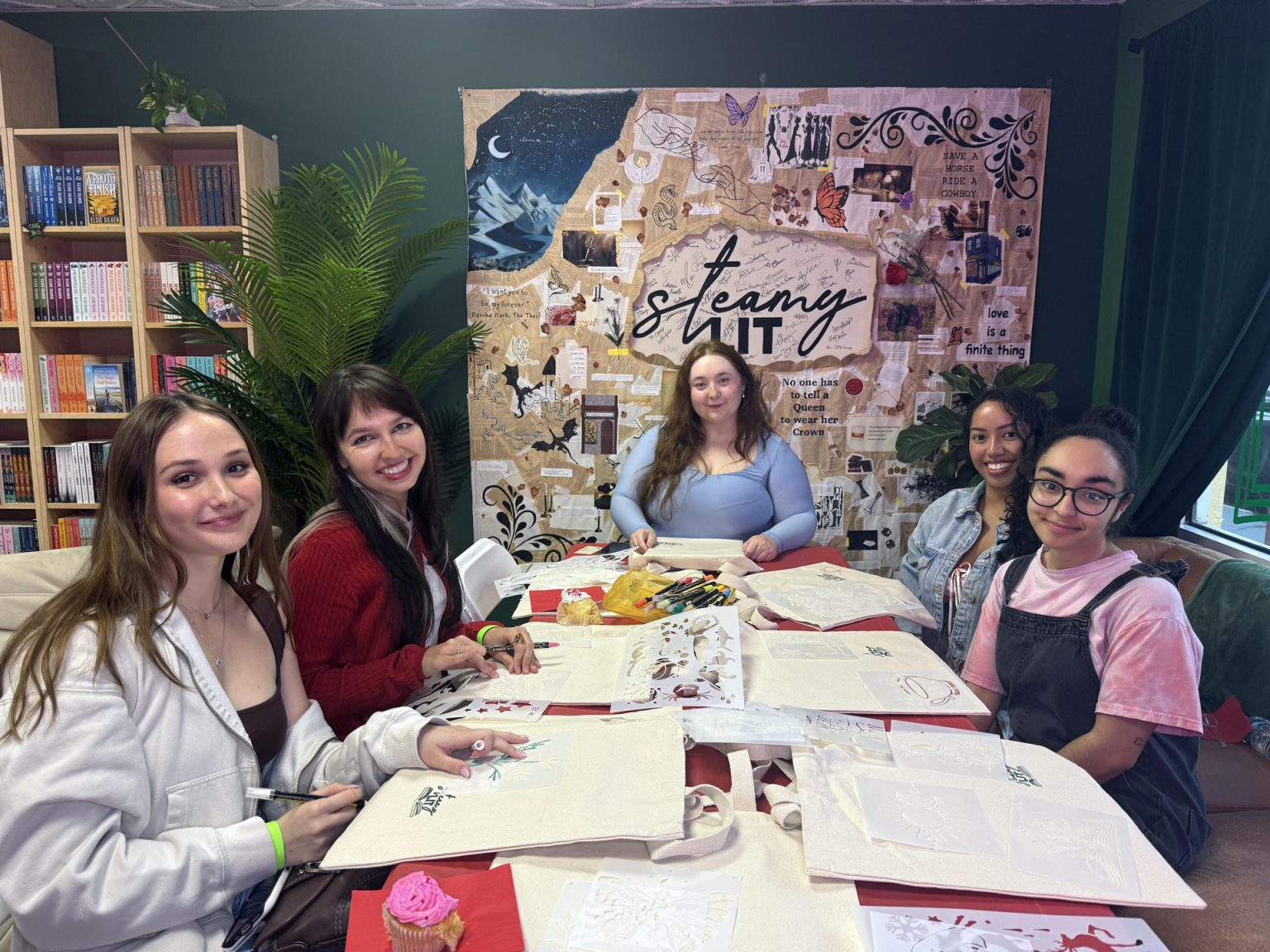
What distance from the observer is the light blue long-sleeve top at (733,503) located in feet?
9.39

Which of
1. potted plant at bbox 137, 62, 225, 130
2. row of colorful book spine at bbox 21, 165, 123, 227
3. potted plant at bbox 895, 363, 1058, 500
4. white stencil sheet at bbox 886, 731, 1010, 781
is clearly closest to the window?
potted plant at bbox 895, 363, 1058, 500

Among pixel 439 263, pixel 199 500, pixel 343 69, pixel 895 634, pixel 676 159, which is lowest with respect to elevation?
pixel 895 634

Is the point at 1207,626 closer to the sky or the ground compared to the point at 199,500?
closer to the ground

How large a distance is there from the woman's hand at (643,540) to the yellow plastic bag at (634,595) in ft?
1.66

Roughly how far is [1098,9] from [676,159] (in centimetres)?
198

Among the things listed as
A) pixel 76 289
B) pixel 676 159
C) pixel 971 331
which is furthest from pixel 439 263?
pixel 971 331

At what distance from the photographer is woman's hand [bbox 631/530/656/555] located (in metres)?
2.41

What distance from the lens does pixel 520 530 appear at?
3.92m

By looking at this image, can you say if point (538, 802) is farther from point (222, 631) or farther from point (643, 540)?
point (643, 540)

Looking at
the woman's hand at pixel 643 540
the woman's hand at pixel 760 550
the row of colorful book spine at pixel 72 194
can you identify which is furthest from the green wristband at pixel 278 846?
the row of colorful book spine at pixel 72 194

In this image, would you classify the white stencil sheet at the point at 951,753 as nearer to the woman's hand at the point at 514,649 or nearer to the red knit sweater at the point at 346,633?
the woman's hand at the point at 514,649

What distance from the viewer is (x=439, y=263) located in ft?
12.4

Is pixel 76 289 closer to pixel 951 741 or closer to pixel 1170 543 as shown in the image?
pixel 951 741

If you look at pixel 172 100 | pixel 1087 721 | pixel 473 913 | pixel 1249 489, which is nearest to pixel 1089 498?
pixel 1087 721
